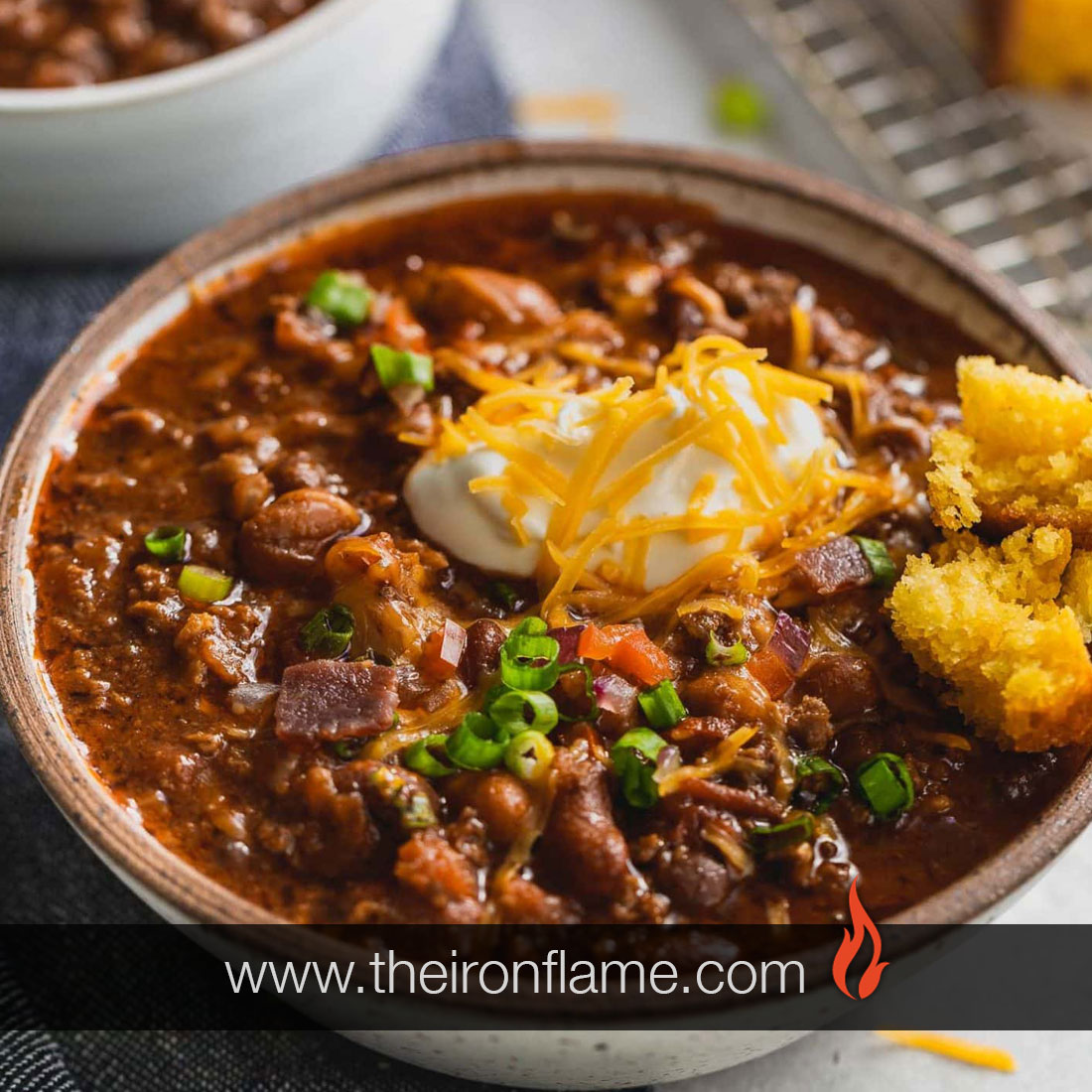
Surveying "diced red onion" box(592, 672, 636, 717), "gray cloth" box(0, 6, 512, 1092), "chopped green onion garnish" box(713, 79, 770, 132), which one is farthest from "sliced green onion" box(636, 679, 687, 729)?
"chopped green onion garnish" box(713, 79, 770, 132)

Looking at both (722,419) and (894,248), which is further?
(894,248)

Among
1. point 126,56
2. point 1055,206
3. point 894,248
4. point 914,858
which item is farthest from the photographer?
point 1055,206

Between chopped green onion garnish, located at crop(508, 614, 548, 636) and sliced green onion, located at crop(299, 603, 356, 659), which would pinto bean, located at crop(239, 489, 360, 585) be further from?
chopped green onion garnish, located at crop(508, 614, 548, 636)

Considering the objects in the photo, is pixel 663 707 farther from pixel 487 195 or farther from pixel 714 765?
pixel 487 195

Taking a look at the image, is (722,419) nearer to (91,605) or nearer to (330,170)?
(91,605)

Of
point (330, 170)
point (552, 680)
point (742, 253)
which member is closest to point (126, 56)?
point (330, 170)

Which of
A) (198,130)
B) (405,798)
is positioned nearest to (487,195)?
(198,130)
